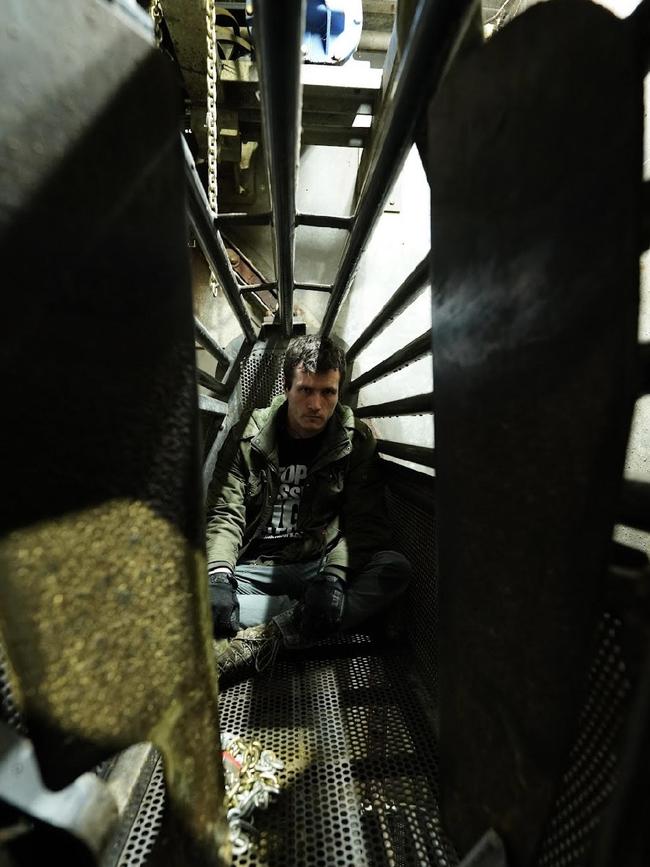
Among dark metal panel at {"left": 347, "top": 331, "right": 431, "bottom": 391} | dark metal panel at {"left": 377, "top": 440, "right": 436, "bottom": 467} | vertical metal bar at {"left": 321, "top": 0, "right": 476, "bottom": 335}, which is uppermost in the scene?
vertical metal bar at {"left": 321, "top": 0, "right": 476, "bottom": 335}

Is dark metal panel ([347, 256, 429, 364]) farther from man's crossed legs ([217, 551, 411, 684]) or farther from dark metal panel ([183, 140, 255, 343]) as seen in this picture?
man's crossed legs ([217, 551, 411, 684])

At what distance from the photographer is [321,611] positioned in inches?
44.9

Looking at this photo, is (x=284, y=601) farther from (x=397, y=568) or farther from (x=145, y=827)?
(x=145, y=827)

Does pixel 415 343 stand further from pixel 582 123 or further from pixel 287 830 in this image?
pixel 287 830

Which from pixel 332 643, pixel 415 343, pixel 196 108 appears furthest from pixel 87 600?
pixel 196 108

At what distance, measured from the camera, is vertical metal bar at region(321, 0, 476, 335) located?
381 mm

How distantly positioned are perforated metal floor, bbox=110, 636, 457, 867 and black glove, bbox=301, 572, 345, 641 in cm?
8

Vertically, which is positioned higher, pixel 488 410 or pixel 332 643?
pixel 488 410

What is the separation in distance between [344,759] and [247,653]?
1.24ft

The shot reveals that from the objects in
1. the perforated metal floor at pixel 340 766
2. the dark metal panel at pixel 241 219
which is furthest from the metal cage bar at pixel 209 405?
the perforated metal floor at pixel 340 766

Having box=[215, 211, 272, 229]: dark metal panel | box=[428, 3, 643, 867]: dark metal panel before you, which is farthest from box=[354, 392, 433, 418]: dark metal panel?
box=[215, 211, 272, 229]: dark metal panel

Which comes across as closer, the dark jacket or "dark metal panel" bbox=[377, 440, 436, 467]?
"dark metal panel" bbox=[377, 440, 436, 467]

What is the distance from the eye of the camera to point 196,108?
6.16ft

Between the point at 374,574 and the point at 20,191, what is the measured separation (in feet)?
4.11
